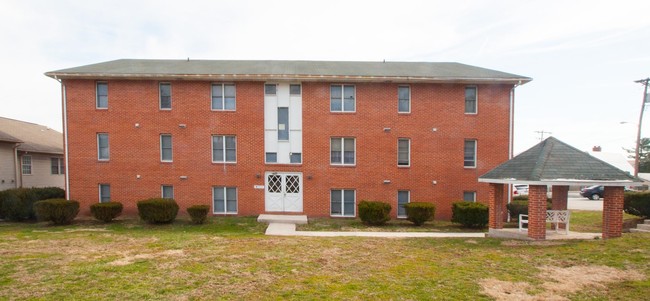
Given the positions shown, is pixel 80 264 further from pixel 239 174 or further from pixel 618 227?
pixel 618 227

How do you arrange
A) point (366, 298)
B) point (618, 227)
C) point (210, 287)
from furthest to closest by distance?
point (618, 227) → point (210, 287) → point (366, 298)

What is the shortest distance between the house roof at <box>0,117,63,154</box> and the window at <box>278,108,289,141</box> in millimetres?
16985

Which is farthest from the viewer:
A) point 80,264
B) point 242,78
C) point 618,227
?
point 242,78

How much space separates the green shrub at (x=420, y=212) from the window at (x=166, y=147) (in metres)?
12.1

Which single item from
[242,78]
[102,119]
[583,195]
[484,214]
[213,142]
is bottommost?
[583,195]

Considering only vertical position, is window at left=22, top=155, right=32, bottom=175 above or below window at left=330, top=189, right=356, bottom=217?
above

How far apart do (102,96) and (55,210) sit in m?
5.86

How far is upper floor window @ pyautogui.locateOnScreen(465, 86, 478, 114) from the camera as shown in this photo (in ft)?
56.1

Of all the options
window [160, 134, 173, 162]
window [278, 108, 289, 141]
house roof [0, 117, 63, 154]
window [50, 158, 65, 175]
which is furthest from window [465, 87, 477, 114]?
window [50, 158, 65, 175]

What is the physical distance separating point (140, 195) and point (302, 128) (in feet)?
28.8

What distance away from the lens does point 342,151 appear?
17.0 metres

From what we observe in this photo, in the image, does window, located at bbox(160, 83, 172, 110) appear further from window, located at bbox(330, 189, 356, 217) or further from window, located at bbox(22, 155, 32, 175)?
window, located at bbox(22, 155, 32, 175)

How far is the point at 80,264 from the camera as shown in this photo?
830 cm

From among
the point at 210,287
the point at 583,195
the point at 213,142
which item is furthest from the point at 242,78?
the point at 583,195
